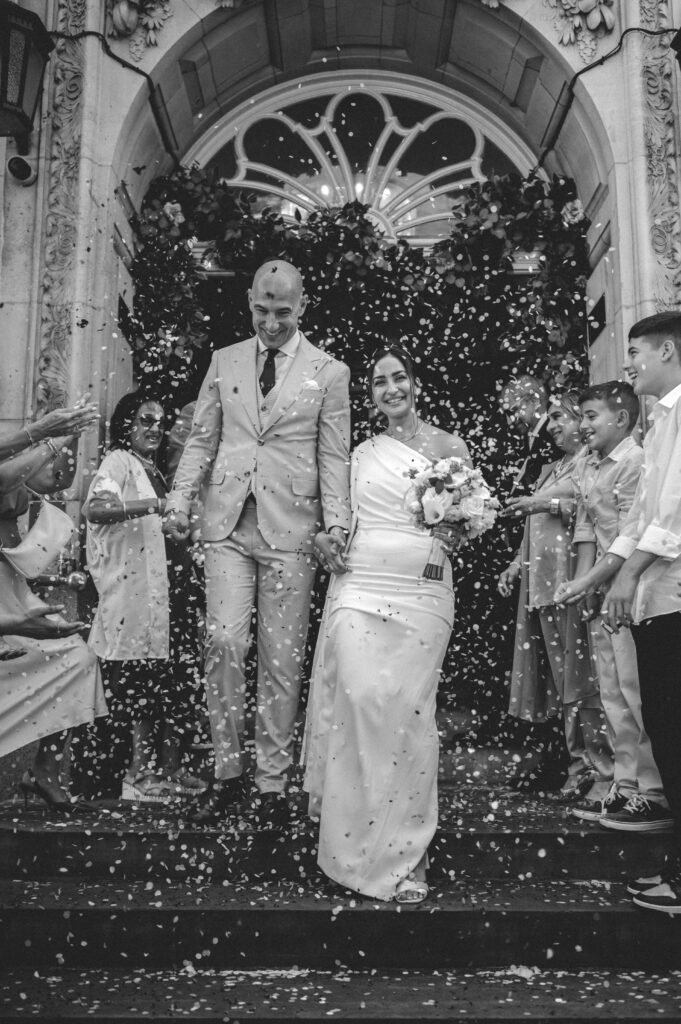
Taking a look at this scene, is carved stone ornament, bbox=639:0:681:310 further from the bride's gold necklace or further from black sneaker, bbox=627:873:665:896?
black sneaker, bbox=627:873:665:896

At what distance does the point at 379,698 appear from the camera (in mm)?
4184

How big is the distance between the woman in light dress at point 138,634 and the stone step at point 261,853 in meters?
0.86

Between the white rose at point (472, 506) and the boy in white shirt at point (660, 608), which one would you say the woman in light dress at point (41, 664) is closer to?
the white rose at point (472, 506)

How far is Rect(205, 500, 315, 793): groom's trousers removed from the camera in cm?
441

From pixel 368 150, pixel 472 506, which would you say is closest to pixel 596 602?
pixel 472 506

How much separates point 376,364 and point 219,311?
2806 mm

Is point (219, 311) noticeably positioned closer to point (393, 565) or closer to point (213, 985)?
point (393, 565)

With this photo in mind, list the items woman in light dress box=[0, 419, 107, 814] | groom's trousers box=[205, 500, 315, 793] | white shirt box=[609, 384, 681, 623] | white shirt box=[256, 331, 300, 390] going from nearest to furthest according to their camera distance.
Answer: white shirt box=[609, 384, 681, 623], groom's trousers box=[205, 500, 315, 793], woman in light dress box=[0, 419, 107, 814], white shirt box=[256, 331, 300, 390]

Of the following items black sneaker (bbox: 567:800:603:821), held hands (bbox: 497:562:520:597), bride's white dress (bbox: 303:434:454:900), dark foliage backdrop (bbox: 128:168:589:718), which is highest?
dark foliage backdrop (bbox: 128:168:589:718)

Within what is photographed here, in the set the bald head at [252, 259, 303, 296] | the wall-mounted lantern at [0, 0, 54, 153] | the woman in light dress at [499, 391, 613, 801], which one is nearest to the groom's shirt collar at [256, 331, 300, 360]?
the bald head at [252, 259, 303, 296]

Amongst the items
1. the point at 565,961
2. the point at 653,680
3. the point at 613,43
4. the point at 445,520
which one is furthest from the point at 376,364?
the point at 613,43

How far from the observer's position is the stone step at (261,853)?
413 cm

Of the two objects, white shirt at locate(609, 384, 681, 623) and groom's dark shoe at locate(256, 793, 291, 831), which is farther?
groom's dark shoe at locate(256, 793, 291, 831)

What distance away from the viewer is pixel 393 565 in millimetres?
4562
